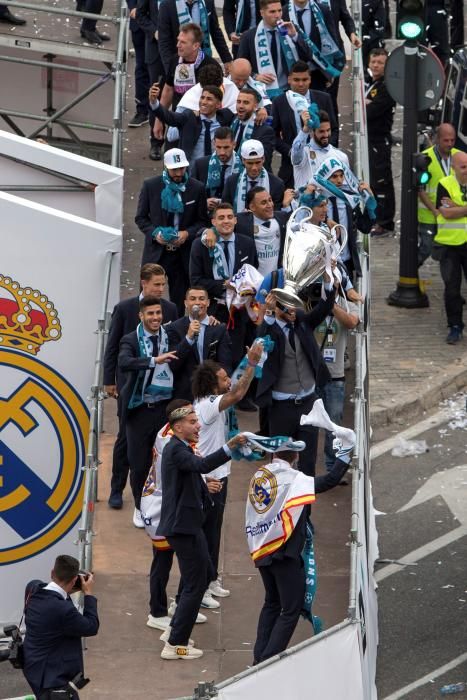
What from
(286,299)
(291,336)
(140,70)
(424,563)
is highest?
(140,70)

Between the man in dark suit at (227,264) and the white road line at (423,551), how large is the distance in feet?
7.50

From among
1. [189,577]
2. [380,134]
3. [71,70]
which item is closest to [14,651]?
[189,577]

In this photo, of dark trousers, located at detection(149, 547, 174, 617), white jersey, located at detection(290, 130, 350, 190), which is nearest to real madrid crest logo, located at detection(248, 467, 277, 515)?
dark trousers, located at detection(149, 547, 174, 617)

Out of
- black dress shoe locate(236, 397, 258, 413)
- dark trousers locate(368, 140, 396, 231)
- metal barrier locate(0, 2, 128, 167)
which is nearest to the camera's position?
black dress shoe locate(236, 397, 258, 413)

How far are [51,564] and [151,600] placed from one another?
270 cm

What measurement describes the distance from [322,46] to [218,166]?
3084mm

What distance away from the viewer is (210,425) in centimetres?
1241

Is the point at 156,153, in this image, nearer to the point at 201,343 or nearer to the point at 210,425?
the point at 201,343

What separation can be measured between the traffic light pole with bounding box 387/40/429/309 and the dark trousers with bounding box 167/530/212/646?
799 centimetres

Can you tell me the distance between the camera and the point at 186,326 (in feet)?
44.8

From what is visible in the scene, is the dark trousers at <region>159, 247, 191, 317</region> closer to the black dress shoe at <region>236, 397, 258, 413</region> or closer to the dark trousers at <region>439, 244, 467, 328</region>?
the black dress shoe at <region>236, 397, 258, 413</region>

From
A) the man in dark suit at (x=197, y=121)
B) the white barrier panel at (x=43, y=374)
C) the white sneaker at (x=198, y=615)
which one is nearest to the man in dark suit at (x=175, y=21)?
the man in dark suit at (x=197, y=121)

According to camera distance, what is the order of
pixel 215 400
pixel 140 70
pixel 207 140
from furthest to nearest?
pixel 140 70, pixel 207 140, pixel 215 400

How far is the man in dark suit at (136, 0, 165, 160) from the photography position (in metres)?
19.2
